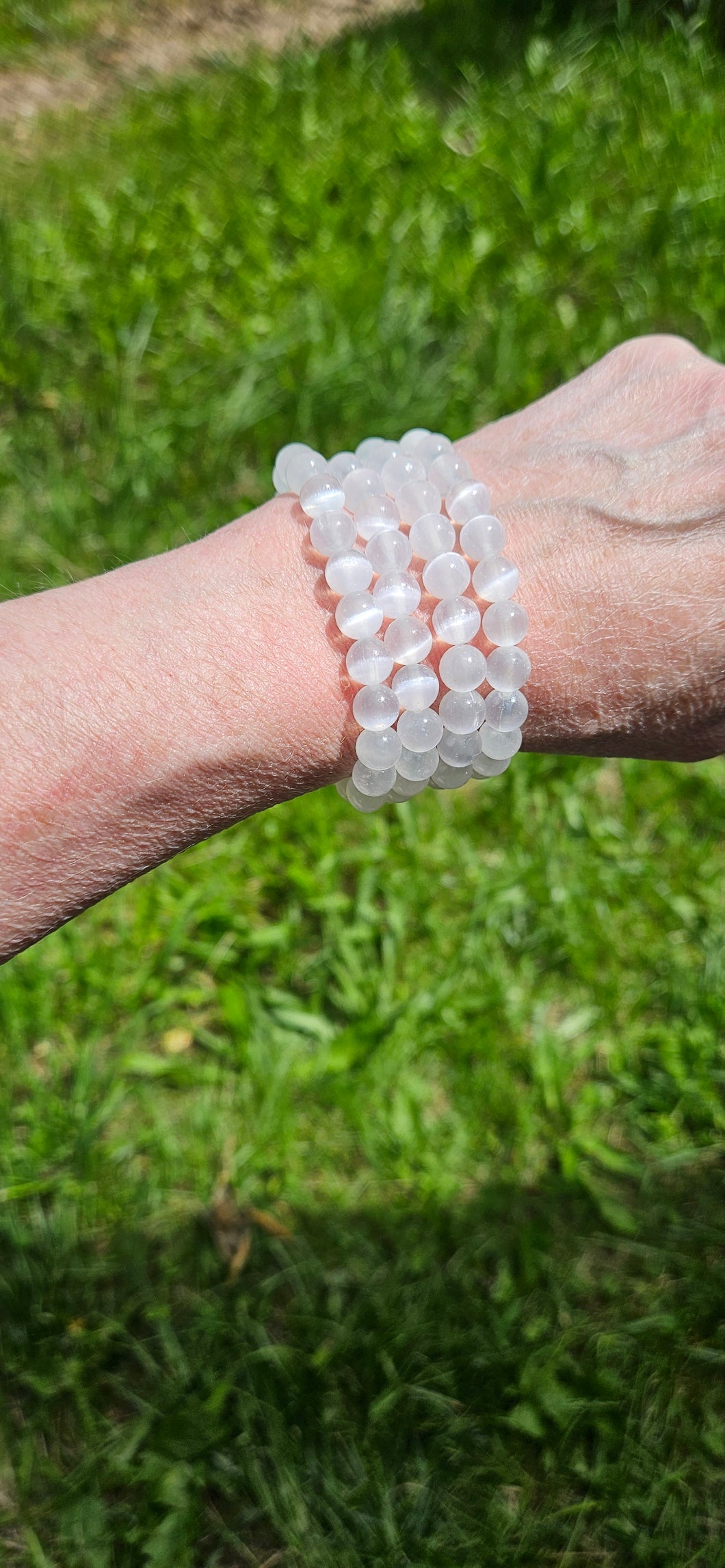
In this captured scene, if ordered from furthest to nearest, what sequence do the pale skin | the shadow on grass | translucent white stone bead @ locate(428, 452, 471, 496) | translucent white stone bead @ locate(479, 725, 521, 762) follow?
the shadow on grass → translucent white stone bead @ locate(428, 452, 471, 496) → translucent white stone bead @ locate(479, 725, 521, 762) → the pale skin

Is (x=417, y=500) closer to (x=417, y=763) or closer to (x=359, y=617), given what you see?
(x=359, y=617)

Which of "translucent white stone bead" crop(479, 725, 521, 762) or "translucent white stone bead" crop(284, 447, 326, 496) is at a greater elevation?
"translucent white stone bead" crop(284, 447, 326, 496)

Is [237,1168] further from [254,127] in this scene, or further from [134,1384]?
[254,127]

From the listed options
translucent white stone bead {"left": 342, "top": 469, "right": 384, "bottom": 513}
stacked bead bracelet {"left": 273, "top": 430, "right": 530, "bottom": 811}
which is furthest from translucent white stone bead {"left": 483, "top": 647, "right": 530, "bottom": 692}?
translucent white stone bead {"left": 342, "top": 469, "right": 384, "bottom": 513}

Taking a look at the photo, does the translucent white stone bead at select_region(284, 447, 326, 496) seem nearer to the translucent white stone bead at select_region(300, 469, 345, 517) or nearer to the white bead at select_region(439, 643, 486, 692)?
the translucent white stone bead at select_region(300, 469, 345, 517)

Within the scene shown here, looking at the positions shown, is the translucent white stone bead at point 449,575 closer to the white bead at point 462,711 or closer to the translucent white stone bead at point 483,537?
the translucent white stone bead at point 483,537

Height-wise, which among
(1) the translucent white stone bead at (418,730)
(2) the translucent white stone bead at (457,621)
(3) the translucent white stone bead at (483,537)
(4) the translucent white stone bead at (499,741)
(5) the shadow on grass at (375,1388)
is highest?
A: (3) the translucent white stone bead at (483,537)

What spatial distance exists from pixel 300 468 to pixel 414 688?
17.6 inches

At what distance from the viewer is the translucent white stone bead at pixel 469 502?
1.56m

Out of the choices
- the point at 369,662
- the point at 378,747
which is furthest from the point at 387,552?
the point at 378,747

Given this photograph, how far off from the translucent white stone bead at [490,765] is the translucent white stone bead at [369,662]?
0.20 m

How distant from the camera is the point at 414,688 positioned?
1.43 meters

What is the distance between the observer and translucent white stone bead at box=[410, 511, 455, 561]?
1518 mm

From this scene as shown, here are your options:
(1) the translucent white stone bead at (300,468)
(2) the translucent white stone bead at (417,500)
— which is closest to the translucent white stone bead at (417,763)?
(2) the translucent white stone bead at (417,500)
